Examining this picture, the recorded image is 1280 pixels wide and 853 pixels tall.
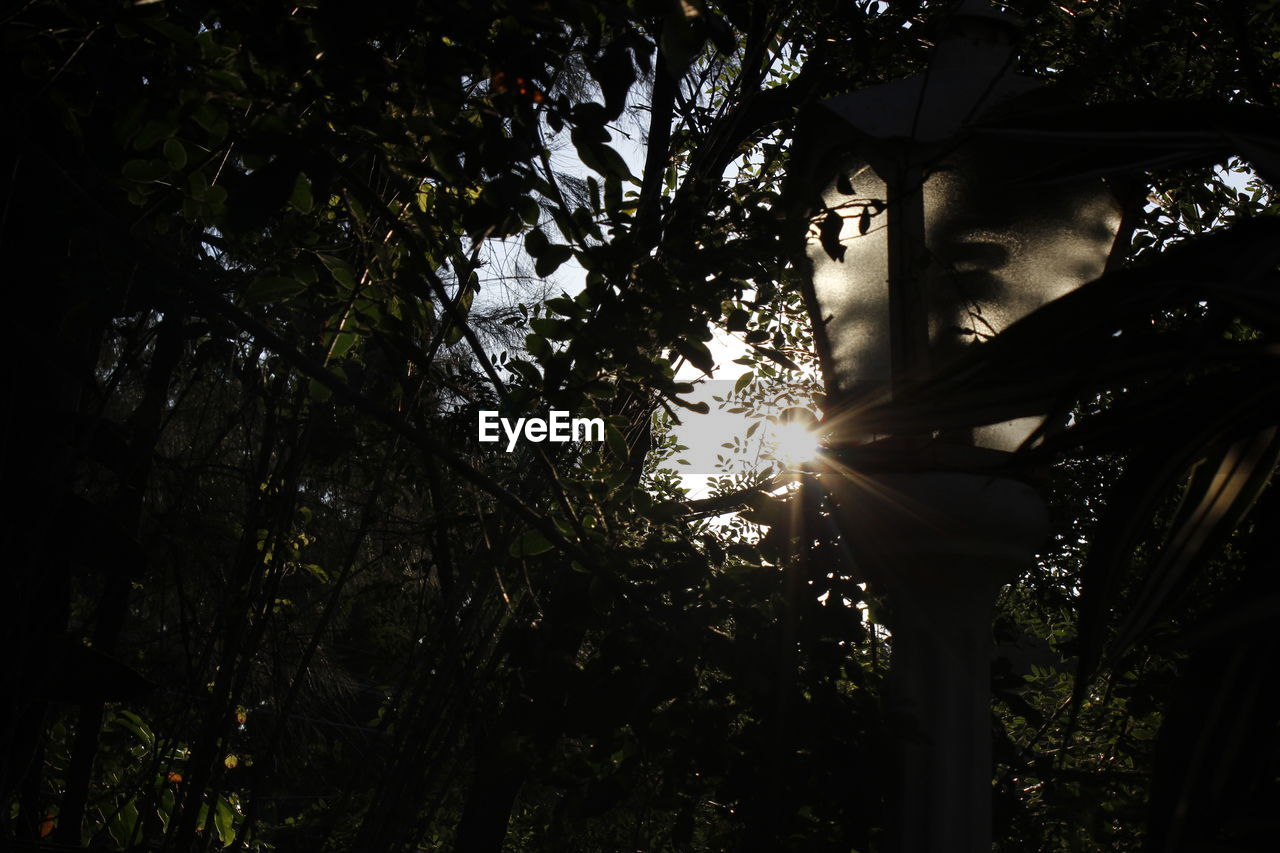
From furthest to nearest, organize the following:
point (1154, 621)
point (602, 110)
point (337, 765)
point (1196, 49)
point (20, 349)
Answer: point (1196, 49) → point (337, 765) → point (20, 349) → point (602, 110) → point (1154, 621)

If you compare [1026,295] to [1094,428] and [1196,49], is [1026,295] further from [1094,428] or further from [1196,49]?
[1196,49]

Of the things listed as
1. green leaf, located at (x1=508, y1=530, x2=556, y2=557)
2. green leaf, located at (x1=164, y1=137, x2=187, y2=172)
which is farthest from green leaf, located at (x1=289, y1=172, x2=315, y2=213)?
green leaf, located at (x1=508, y1=530, x2=556, y2=557)

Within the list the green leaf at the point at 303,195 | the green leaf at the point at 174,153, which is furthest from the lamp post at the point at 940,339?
the green leaf at the point at 174,153

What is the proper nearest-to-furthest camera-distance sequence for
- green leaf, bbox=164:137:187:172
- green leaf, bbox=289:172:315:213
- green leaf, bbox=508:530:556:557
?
green leaf, bbox=164:137:187:172 → green leaf, bbox=289:172:315:213 → green leaf, bbox=508:530:556:557

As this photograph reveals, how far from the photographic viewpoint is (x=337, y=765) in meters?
2.92

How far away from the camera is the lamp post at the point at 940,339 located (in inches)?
60.0

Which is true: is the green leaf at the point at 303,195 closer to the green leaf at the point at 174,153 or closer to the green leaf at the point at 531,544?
the green leaf at the point at 174,153

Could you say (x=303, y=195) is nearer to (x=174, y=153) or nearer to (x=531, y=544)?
(x=174, y=153)

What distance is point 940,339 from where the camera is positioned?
1613 millimetres

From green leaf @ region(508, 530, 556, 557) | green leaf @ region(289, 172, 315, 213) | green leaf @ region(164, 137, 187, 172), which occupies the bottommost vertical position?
green leaf @ region(508, 530, 556, 557)

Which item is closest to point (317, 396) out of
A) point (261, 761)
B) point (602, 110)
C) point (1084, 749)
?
point (261, 761)

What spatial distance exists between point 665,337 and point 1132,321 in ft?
2.39

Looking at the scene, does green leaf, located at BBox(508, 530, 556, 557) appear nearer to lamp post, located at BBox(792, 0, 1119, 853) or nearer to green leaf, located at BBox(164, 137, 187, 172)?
lamp post, located at BBox(792, 0, 1119, 853)

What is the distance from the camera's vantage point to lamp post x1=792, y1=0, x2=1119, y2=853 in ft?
5.00
